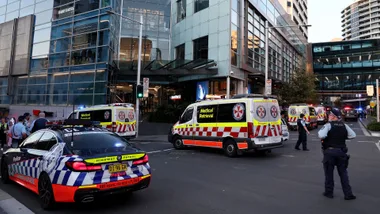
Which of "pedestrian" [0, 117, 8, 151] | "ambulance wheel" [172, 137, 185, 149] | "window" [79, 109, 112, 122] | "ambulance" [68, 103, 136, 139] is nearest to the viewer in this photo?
"ambulance wheel" [172, 137, 185, 149]

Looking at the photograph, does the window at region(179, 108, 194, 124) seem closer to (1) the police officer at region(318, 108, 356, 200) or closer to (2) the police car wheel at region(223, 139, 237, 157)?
(2) the police car wheel at region(223, 139, 237, 157)

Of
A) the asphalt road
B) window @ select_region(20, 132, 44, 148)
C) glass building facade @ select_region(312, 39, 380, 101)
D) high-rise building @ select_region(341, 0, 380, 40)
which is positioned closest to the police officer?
the asphalt road

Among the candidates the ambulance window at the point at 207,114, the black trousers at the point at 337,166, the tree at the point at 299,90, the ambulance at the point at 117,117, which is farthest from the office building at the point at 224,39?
the black trousers at the point at 337,166

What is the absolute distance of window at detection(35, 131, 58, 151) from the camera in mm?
5121

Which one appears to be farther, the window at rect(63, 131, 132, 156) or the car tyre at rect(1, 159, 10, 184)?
the car tyre at rect(1, 159, 10, 184)

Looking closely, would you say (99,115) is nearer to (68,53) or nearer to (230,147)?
(230,147)

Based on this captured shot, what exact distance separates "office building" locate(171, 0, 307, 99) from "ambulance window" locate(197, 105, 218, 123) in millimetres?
13221

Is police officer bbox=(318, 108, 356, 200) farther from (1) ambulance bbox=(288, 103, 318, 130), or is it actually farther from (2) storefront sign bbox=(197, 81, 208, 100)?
(2) storefront sign bbox=(197, 81, 208, 100)

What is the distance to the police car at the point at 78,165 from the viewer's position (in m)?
4.35

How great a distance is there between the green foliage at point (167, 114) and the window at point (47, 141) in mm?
18408

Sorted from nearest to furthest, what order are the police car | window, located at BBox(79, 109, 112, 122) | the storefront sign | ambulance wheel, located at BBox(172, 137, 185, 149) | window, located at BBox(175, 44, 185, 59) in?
the police car, ambulance wheel, located at BBox(172, 137, 185, 149), window, located at BBox(79, 109, 112, 122), the storefront sign, window, located at BBox(175, 44, 185, 59)

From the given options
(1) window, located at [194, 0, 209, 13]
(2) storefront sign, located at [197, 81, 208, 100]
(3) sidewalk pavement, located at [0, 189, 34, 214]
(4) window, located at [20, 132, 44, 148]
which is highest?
(1) window, located at [194, 0, 209, 13]

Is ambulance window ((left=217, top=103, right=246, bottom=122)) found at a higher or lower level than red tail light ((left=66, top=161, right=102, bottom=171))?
higher

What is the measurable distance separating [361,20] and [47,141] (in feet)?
527
